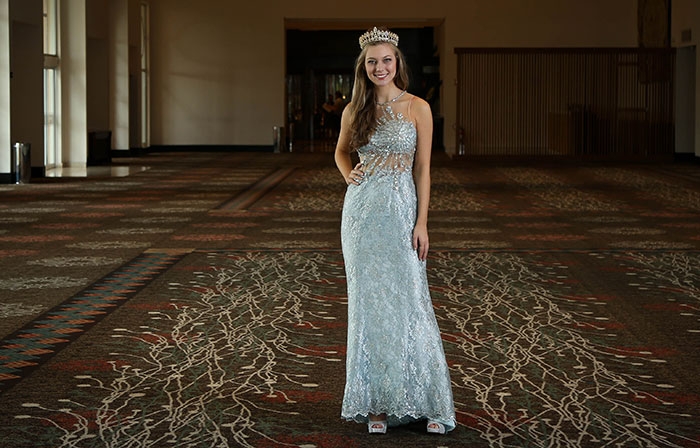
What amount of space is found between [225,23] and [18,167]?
43.7 feet

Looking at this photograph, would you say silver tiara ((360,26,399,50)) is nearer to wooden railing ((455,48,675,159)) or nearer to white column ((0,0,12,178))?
white column ((0,0,12,178))

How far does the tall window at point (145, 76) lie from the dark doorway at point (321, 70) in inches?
290

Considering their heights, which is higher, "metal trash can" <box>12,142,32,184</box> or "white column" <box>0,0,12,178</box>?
"white column" <box>0,0,12,178</box>

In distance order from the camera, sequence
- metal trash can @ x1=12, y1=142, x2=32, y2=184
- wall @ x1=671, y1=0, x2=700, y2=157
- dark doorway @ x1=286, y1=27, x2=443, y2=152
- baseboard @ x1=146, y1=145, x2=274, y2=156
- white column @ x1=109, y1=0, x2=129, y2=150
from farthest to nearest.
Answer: dark doorway @ x1=286, y1=27, x2=443, y2=152 < baseboard @ x1=146, y1=145, x2=274, y2=156 < white column @ x1=109, y1=0, x2=129, y2=150 < wall @ x1=671, y1=0, x2=700, y2=157 < metal trash can @ x1=12, y1=142, x2=32, y2=184

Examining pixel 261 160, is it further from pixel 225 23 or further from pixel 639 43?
pixel 639 43

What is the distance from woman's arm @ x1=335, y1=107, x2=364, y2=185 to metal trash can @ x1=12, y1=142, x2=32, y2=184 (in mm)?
14127

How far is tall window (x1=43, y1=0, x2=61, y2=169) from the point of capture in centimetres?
2231

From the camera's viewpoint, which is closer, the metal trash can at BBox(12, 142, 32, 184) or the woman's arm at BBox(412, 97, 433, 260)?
the woman's arm at BBox(412, 97, 433, 260)

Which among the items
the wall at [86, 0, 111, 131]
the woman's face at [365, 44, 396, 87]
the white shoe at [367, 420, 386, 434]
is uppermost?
the wall at [86, 0, 111, 131]

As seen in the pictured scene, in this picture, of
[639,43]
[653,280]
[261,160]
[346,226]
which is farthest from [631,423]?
[639,43]

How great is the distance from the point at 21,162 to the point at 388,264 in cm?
1440

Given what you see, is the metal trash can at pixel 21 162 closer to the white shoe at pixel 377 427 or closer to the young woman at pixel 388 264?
the young woman at pixel 388 264

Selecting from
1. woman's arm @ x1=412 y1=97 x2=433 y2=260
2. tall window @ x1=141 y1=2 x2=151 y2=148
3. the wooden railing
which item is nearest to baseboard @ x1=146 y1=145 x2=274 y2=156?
tall window @ x1=141 y1=2 x2=151 y2=148

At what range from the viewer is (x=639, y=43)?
2873 centimetres
